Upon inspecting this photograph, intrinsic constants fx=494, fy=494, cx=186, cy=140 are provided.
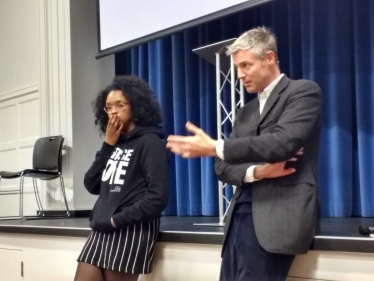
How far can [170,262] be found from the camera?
84.2 inches

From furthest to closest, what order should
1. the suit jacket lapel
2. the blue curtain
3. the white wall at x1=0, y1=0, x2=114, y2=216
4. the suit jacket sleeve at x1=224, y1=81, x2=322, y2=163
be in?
1. the white wall at x1=0, y1=0, x2=114, y2=216
2. the blue curtain
3. the suit jacket lapel
4. the suit jacket sleeve at x1=224, y1=81, x2=322, y2=163

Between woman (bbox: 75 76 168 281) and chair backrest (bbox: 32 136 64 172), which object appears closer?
woman (bbox: 75 76 168 281)

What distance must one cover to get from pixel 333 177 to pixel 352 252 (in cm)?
110

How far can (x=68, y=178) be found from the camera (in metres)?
3.78

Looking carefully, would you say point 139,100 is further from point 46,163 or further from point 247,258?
point 46,163

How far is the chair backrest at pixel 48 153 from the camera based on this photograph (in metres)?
3.70

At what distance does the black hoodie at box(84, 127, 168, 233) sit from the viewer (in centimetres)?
193

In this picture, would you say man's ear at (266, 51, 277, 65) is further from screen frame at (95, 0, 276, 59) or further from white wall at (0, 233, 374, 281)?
screen frame at (95, 0, 276, 59)

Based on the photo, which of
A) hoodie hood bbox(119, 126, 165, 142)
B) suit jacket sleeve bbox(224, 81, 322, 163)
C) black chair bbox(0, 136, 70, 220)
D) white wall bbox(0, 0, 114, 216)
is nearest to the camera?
suit jacket sleeve bbox(224, 81, 322, 163)

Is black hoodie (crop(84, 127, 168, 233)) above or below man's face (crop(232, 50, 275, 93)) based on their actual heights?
below

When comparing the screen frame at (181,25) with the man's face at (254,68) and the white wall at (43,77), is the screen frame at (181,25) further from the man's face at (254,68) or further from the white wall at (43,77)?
the man's face at (254,68)

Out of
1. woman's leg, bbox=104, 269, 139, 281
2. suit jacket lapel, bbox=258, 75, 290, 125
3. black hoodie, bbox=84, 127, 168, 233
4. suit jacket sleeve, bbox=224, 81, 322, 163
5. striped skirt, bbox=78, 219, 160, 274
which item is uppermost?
suit jacket lapel, bbox=258, 75, 290, 125

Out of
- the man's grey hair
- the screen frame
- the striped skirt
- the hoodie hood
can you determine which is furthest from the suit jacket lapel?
the screen frame

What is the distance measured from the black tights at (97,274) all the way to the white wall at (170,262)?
8.0 inches
